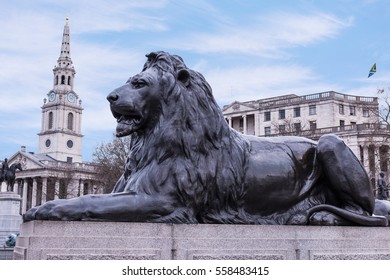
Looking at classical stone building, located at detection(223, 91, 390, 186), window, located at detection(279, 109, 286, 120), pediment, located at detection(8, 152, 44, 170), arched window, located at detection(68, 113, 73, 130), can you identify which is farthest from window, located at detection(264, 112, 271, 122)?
arched window, located at detection(68, 113, 73, 130)

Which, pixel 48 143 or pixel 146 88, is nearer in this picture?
pixel 146 88

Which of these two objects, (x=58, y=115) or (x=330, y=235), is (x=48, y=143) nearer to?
(x=58, y=115)

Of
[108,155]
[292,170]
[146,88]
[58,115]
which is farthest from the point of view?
[58,115]

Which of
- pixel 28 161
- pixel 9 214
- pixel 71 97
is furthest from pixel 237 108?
pixel 71 97

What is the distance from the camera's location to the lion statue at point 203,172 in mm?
5043

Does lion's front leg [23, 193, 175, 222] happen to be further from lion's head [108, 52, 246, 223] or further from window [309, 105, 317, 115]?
window [309, 105, 317, 115]

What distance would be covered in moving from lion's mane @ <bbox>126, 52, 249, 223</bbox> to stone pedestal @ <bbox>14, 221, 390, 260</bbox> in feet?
1.00

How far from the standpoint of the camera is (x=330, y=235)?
219 inches

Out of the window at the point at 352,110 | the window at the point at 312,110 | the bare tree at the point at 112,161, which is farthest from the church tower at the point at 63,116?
the bare tree at the point at 112,161

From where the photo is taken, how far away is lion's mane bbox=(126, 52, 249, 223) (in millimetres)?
5207

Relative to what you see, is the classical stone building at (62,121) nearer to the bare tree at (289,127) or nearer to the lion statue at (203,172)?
the bare tree at (289,127)

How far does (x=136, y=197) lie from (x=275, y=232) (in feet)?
4.64
